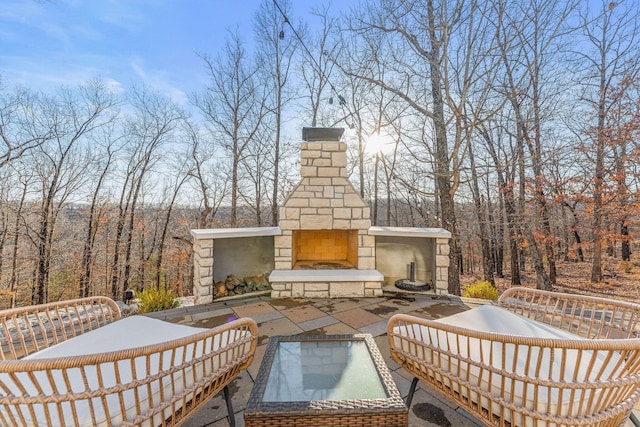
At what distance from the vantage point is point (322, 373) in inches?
53.1

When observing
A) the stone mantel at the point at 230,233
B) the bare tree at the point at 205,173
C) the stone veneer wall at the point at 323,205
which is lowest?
the stone mantel at the point at 230,233

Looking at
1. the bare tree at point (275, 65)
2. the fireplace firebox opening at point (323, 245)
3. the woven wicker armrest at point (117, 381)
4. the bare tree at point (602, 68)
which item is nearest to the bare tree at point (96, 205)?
the bare tree at point (275, 65)

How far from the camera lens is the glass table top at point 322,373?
1.17m

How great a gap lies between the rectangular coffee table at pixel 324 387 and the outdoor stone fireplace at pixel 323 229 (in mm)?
1957

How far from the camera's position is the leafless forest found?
487 cm

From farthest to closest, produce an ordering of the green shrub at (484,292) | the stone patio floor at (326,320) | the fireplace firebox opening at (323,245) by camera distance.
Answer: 1. the fireplace firebox opening at (323,245)
2. the green shrub at (484,292)
3. the stone patio floor at (326,320)

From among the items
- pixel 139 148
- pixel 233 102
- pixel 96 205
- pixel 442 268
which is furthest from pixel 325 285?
pixel 96 205

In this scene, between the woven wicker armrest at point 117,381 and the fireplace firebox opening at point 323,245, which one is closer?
the woven wicker armrest at point 117,381

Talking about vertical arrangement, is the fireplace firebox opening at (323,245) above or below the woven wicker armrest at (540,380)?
above

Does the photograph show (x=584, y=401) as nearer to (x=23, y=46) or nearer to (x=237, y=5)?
(x=237, y=5)

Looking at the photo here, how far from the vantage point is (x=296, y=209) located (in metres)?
3.76

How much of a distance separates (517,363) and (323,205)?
114 inches

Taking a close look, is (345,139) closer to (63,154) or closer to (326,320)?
Answer: (326,320)

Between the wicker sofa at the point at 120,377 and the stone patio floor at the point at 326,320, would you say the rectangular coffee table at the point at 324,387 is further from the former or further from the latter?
the stone patio floor at the point at 326,320
